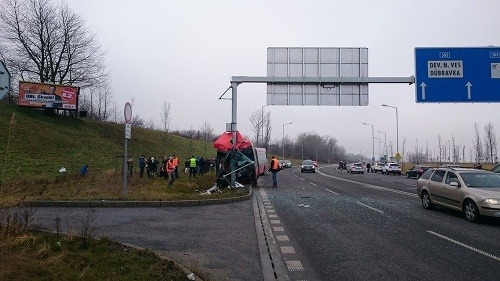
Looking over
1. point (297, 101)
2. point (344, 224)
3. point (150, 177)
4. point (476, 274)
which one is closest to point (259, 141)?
point (150, 177)

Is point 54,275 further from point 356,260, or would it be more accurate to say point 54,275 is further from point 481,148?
point 481,148

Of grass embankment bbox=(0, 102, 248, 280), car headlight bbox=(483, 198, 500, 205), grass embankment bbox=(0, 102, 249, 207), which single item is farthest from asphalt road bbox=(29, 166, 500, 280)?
grass embankment bbox=(0, 102, 249, 207)

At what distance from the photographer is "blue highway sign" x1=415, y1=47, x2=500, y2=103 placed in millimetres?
17047

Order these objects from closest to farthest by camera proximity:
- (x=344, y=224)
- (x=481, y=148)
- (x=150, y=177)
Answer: (x=344, y=224)
(x=150, y=177)
(x=481, y=148)

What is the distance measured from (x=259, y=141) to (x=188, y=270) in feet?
192

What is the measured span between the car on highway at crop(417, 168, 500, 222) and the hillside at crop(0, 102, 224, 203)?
48.7 feet

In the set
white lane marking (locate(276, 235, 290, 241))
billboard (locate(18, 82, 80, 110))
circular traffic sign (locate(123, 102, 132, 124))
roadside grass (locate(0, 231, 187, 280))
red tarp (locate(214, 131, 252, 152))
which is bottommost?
white lane marking (locate(276, 235, 290, 241))

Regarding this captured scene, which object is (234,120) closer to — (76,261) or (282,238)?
(282,238)

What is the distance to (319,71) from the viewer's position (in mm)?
19141

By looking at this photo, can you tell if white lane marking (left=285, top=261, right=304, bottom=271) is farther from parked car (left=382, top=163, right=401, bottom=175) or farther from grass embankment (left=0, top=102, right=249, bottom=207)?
parked car (left=382, top=163, right=401, bottom=175)

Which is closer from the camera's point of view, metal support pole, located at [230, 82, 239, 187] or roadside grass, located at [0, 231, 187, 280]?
roadside grass, located at [0, 231, 187, 280]

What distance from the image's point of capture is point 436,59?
17516 millimetres

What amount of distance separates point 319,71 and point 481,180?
944cm

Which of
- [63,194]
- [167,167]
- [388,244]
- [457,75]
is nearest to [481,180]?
[388,244]
